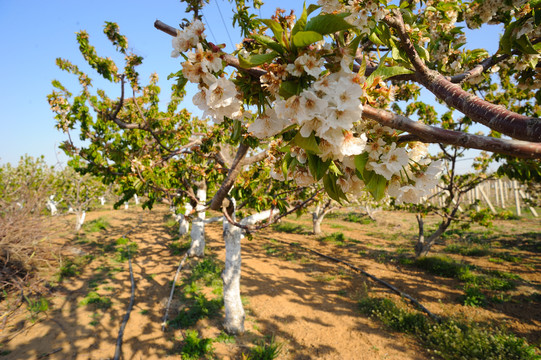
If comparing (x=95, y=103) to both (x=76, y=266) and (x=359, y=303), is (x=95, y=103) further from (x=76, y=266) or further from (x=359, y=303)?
(x=359, y=303)

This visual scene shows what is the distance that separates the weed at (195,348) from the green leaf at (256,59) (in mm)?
5228

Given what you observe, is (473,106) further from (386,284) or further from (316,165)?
(386,284)

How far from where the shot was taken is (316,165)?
2.75ft

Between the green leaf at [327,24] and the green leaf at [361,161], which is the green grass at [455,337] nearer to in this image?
the green leaf at [361,161]

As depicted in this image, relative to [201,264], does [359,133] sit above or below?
above

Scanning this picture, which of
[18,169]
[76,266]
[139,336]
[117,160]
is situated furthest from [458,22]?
[18,169]

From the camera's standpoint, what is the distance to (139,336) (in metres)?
5.20

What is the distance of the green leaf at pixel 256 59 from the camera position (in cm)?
72

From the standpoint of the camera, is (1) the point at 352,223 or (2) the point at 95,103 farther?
(1) the point at 352,223

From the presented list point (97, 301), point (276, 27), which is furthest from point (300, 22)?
point (97, 301)

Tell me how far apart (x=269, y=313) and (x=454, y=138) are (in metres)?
6.15

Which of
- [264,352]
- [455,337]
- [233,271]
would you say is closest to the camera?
[264,352]

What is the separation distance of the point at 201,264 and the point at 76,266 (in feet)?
14.8

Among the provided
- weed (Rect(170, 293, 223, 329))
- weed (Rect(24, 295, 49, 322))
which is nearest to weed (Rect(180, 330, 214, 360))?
weed (Rect(170, 293, 223, 329))
